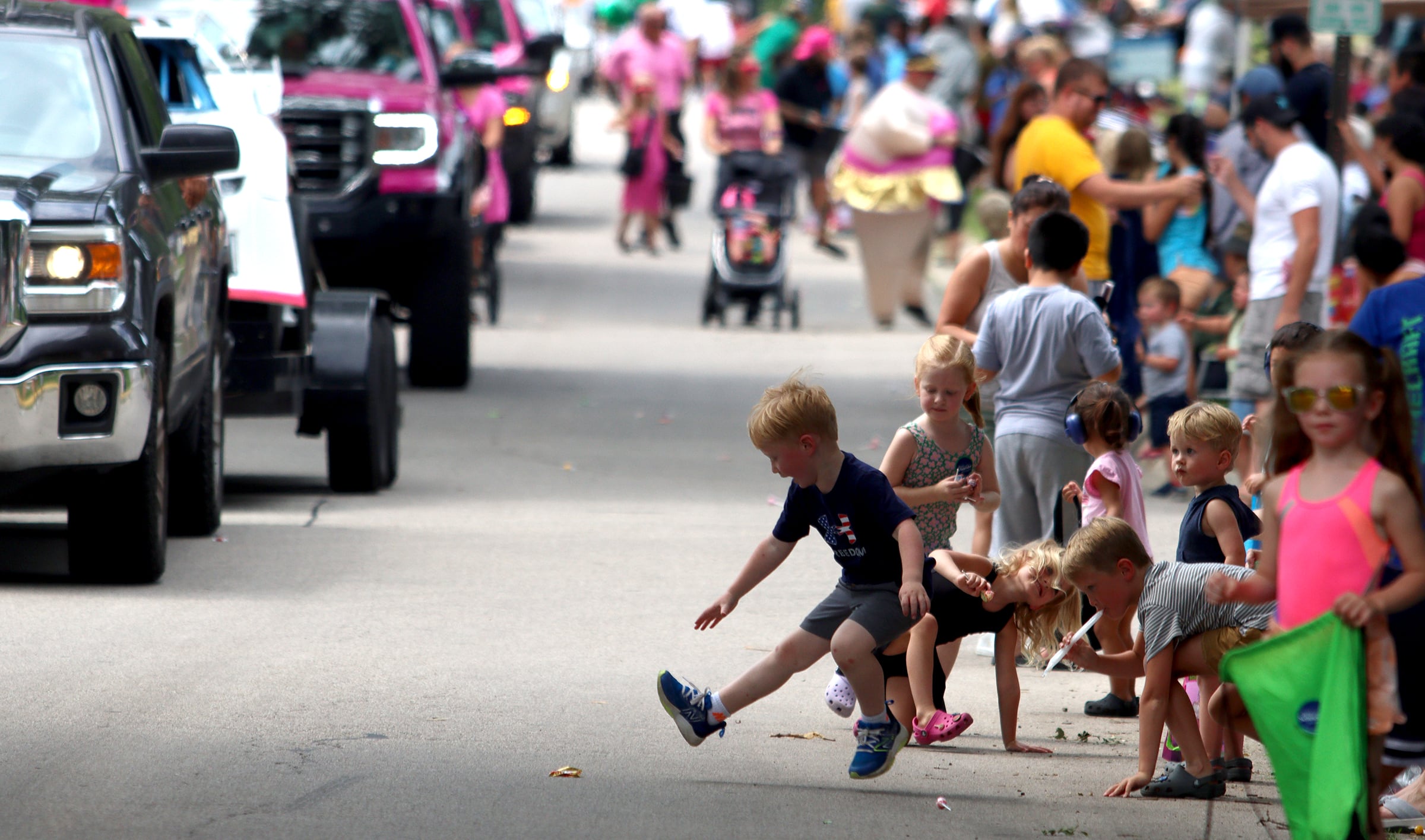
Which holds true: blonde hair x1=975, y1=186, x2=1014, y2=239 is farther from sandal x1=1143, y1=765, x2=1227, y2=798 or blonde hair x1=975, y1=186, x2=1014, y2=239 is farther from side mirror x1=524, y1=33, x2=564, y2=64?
sandal x1=1143, y1=765, x2=1227, y2=798

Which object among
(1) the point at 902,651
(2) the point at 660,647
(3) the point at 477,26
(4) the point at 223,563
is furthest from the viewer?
(3) the point at 477,26

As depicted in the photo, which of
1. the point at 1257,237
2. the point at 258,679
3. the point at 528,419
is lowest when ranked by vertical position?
the point at 528,419

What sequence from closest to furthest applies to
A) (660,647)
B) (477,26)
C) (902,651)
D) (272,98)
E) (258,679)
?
(902,651) < (258,679) < (660,647) < (272,98) < (477,26)

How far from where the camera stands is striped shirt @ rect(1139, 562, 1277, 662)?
5.28 meters

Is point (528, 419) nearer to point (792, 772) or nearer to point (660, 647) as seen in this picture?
point (660, 647)

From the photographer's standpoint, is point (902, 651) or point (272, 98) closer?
point (902, 651)

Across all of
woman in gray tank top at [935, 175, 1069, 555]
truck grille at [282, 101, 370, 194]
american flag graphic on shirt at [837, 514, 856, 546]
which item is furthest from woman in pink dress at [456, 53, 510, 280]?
american flag graphic on shirt at [837, 514, 856, 546]

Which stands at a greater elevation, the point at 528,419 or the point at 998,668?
the point at 998,668

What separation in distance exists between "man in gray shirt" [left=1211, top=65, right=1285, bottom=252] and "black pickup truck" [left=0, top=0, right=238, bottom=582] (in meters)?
6.15

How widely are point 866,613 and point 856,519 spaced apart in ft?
0.79

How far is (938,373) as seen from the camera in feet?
19.9

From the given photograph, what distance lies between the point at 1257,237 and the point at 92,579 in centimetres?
566

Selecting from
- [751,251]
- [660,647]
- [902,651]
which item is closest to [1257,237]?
[660,647]

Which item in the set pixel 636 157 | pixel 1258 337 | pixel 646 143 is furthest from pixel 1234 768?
pixel 646 143
